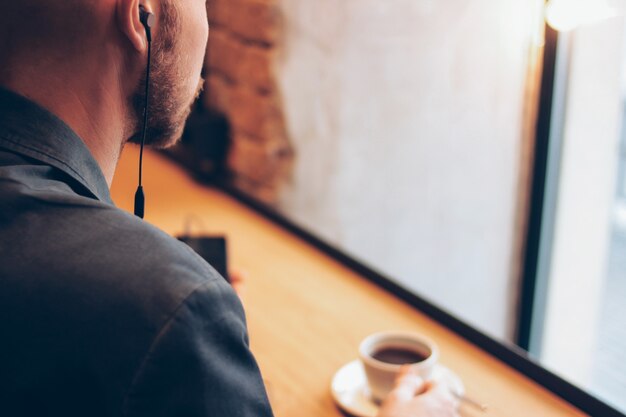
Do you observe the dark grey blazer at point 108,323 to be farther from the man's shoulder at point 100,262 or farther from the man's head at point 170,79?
the man's head at point 170,79

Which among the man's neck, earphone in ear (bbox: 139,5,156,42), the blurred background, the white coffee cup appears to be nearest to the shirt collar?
the man's neck

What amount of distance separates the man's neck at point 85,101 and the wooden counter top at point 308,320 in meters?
0.37

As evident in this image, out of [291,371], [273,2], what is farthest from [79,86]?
[273,2]

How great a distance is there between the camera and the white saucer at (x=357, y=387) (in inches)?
32.8

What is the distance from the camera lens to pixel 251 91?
1569 mm

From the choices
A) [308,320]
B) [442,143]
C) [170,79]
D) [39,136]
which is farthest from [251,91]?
[39,136]

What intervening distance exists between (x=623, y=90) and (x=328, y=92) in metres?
0.70

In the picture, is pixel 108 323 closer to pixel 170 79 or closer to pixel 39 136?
pixel 39 136

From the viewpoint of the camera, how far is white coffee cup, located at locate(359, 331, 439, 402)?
2.66 feet

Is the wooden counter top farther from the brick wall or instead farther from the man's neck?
the man's neck

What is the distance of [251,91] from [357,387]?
859 millimetres

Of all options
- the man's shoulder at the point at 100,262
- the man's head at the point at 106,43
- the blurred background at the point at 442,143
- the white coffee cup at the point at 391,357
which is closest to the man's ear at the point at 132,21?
the man's head at the point at 106,43

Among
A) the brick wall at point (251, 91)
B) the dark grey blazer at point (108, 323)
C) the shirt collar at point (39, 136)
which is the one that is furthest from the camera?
the brick wall at point (251, 91)

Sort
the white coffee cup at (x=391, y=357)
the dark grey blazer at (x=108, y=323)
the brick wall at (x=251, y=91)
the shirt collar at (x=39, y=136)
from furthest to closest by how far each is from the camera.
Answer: the brick wall at (x=251, y=91) < the white coffee cup at (x=391, y=357) < the shirt collar at (x=39, y=136) < the dark grey blazer at (x=108, y=323)
